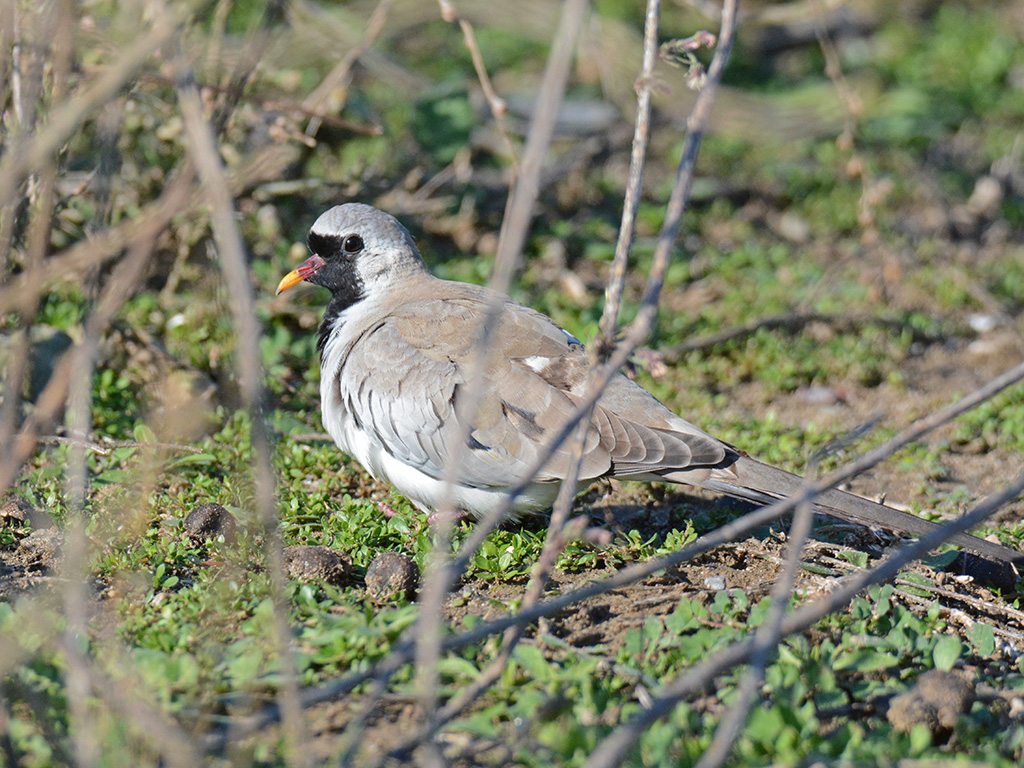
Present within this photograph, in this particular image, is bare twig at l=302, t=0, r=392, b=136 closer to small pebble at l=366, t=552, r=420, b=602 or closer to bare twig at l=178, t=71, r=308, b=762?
small pebble at l=366, t=552, r=420, b=602

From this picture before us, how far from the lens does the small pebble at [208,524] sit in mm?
3805

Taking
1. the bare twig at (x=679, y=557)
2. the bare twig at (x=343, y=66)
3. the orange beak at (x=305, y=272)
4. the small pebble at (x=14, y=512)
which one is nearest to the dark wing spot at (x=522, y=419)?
the bare twig at (x=679, y=557)

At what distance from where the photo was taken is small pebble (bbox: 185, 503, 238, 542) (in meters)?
3.80

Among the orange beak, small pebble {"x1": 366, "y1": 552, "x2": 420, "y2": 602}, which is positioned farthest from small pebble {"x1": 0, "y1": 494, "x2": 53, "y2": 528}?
the orange beak

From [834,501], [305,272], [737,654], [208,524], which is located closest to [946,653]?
[834,501]

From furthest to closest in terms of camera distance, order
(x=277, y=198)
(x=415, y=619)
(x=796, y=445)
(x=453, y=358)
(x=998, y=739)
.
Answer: (x=277, y=198) → (x=796, y=445) → (x=453, y=358) → (x=415, y=619) → (x=998, y=739)

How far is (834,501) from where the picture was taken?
11.8 feet

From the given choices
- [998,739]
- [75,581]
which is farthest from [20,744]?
[998,739]

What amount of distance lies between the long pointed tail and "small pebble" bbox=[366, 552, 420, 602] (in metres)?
1.11

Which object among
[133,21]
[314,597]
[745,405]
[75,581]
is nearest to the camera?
[75,581]

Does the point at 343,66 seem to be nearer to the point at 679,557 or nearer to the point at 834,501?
the point at 834,501

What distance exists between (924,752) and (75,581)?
207cm

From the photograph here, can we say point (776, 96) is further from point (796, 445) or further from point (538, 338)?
point (538, 338)

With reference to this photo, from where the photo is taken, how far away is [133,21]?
4461mm
